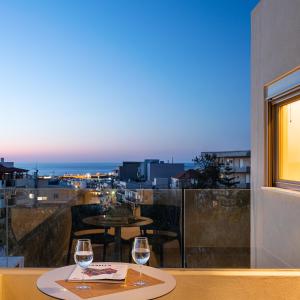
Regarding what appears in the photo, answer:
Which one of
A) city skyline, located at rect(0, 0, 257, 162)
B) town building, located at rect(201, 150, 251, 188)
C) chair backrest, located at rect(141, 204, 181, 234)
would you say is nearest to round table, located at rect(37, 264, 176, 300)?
chair backrest, located at rect(141, 204, 181, 234)

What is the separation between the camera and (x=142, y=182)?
15.5 ft

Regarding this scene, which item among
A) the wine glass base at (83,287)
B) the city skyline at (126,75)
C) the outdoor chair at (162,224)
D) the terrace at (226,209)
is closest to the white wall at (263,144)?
the terrace at (226,209)

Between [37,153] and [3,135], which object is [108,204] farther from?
[37,153]

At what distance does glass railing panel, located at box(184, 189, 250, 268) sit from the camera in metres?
4.30

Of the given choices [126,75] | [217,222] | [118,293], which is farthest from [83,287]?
[126,75]

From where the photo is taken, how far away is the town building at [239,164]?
518 cm

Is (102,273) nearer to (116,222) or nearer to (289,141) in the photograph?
(116,222)

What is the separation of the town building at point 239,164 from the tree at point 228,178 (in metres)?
0.04

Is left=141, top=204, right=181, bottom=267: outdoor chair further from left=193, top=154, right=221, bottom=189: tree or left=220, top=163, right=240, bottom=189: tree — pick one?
left=220, top=163, right=240, bottom=189: tree

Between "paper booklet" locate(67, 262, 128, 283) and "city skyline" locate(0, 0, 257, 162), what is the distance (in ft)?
12.6

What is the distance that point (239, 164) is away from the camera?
6.58 meters

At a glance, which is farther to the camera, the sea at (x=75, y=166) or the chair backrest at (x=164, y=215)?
the sea at (x=75, y=166)

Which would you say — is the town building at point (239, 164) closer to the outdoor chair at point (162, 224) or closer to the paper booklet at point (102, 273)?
the outdoor chair at point (162, 224)

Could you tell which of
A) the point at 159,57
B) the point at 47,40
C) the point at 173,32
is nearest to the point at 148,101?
the point at 159,57
